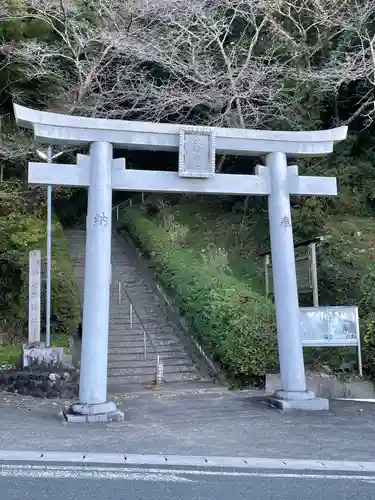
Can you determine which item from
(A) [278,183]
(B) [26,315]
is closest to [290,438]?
(A) [278,183]

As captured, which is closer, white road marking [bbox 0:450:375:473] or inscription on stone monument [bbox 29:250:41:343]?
white road marking [bbox 0:450:375:473]

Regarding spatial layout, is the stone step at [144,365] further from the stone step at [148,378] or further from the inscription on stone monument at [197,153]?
the inscription on stone monument at [197,153]

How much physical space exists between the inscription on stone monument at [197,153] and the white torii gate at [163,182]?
0.7 inches

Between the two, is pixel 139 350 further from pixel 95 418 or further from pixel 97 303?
pixel 95 418

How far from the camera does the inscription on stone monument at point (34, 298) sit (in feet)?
38.8

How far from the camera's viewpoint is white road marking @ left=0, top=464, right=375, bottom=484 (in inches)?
201

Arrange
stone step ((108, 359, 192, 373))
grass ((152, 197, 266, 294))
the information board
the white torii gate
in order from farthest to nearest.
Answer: grass ((152, 197, 266, 294))
stone step ((108, 359, 192, 373))
the information board
the white torii gate

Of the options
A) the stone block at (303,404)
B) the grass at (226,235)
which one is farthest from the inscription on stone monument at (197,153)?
the grass at (226,235)

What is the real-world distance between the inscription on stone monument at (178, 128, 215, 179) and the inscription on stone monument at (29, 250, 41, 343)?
15.9 feet

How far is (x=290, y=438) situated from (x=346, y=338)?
3679 mm

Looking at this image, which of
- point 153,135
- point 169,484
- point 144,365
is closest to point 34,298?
point 144,365

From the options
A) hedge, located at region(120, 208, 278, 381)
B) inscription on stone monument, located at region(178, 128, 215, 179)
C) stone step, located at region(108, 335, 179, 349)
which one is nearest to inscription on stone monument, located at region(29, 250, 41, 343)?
stone step, located at region(108, 335, 179, 349)

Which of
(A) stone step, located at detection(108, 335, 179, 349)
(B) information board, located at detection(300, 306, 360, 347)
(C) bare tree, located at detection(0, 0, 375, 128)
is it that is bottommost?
(A) stone step, located at detection(108, 335, 179, 349)

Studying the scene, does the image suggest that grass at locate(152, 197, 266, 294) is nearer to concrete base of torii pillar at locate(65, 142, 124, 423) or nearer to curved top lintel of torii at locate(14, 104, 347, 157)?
curved top lintel of torii at locate(14, 104, 347, 157)
